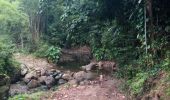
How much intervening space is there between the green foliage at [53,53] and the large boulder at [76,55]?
283 millimetres

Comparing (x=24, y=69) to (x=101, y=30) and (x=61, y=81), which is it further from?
(x=101, y=30)

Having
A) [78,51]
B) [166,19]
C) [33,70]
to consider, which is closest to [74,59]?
[78,51]

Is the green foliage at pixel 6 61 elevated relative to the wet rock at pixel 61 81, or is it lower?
elevated

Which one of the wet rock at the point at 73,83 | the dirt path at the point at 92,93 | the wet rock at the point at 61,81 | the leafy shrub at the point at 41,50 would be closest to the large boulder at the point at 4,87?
the dirt path at the point at 92,93

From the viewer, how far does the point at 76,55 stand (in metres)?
16.1

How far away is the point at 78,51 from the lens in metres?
16.5

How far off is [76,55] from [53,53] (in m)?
1.27

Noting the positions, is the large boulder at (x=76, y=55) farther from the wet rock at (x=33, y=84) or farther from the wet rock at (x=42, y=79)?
the wet rock at (x=33, y=84)

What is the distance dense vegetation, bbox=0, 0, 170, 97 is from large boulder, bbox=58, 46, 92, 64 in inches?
12.7

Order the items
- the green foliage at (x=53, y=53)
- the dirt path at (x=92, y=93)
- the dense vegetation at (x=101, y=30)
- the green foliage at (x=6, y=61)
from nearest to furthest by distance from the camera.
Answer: the dense vegetation at (x=101, y=30)
the dirt path at (x=92, y=93)
the green foliage at (x=6, y=61)
the green foliage at (x=53, y=53)

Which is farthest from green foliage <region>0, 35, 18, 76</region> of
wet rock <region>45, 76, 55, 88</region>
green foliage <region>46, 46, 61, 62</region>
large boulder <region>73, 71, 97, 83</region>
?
green foliage <region>46, 46, 61, 62</region>

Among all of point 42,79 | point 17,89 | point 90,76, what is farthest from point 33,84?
point 90,76

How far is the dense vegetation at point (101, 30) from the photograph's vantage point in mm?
8938

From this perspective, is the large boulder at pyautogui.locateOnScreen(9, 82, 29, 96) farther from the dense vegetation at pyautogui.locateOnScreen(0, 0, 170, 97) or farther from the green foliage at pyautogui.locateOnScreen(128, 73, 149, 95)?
the green foliage at pyautogui.locateOnScreen(128, 73, 149, 95)
